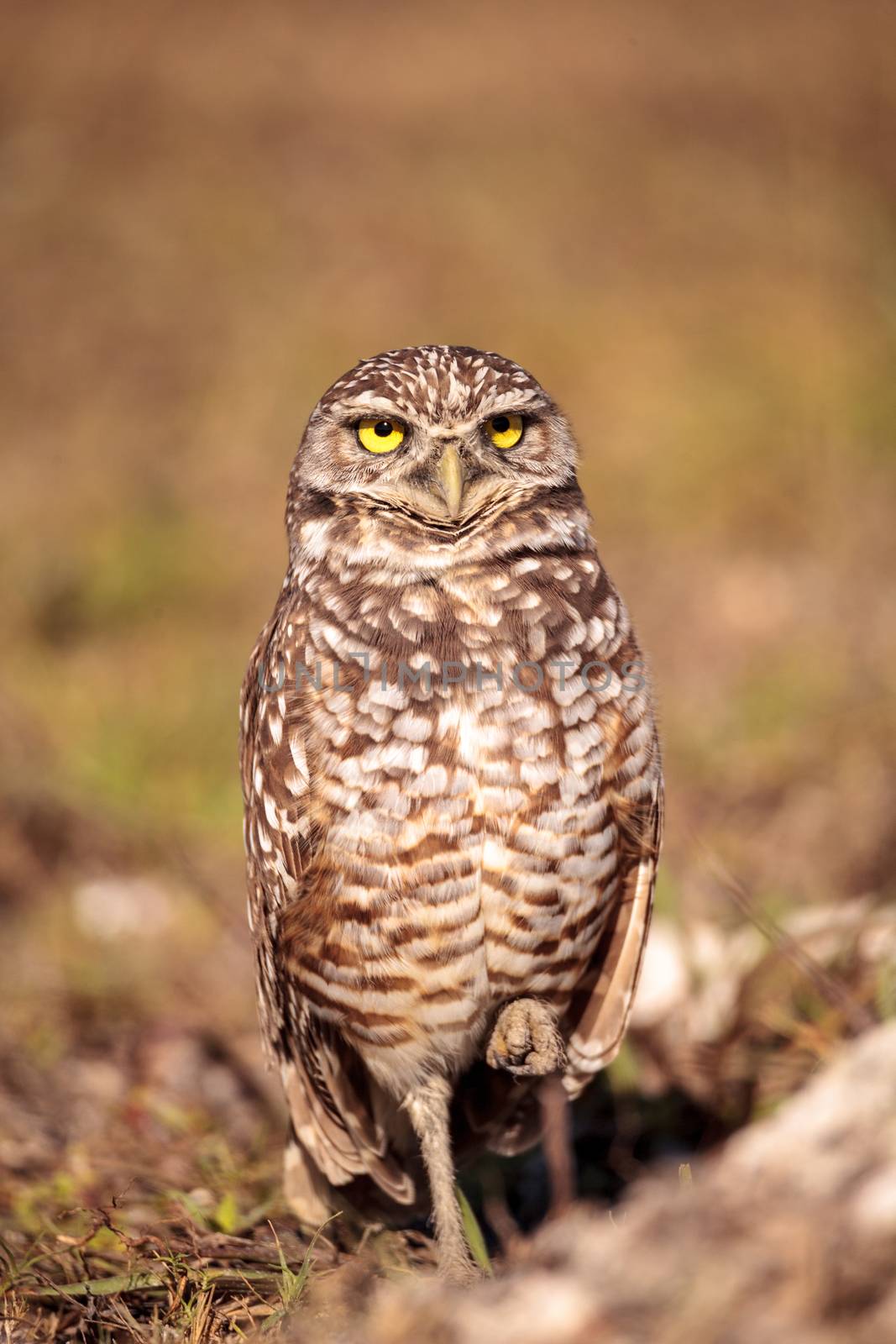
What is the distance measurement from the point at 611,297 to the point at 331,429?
7.48 meters

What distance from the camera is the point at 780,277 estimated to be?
9.49 metres

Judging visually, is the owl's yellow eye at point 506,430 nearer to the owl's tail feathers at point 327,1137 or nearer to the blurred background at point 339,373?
the blurred background at point 339,373

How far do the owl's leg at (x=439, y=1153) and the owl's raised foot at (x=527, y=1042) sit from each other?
214 mm

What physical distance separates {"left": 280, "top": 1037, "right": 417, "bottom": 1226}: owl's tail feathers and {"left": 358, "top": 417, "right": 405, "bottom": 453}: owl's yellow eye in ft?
3.67

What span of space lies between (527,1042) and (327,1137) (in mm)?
549

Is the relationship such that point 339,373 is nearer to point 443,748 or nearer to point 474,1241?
point 443,748

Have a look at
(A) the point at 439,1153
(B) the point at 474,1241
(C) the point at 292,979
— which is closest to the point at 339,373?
(C) the point at 292,979

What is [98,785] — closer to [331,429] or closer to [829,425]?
[331,429]

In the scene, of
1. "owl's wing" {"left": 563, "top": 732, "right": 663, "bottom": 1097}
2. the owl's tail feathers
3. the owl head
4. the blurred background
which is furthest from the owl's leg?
the owl head

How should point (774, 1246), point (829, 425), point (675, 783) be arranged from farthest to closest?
point (829, 425), point (675, 783), point (774, 1246)

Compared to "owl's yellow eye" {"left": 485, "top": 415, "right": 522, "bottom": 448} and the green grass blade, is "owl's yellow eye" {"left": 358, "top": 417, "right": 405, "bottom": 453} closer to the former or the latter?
"owl's yellow eye" {"left": 485, "top": 415, "right": 522, "bottom": 448}

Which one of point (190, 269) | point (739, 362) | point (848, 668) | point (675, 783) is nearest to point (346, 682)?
point (675, 783)

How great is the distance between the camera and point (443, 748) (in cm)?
201

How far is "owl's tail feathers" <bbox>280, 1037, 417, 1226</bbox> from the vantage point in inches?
93.0
